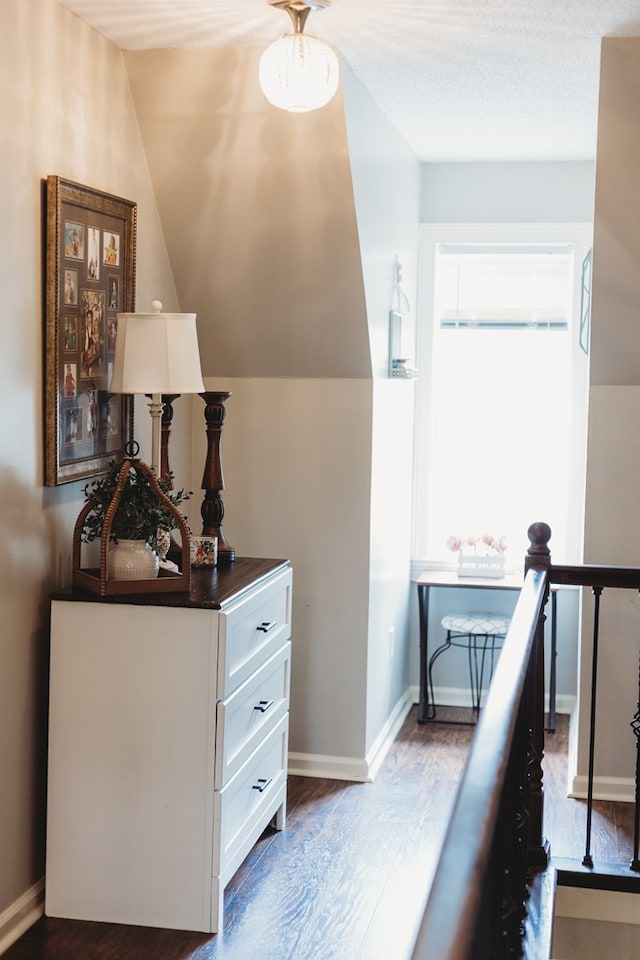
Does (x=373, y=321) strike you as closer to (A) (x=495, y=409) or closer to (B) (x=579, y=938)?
(A) (x=495, y=409)

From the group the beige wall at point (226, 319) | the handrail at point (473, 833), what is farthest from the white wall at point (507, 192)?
the handrail at point (473, 833)

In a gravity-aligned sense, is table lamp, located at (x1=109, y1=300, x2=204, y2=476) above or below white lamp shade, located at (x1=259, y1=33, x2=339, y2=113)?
below

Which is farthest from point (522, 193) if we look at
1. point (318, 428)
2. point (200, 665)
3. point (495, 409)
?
point (200, 665)

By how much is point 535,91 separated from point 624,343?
93 centimetres

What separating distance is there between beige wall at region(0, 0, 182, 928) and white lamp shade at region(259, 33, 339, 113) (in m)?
0.61

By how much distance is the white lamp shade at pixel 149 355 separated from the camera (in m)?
3.21

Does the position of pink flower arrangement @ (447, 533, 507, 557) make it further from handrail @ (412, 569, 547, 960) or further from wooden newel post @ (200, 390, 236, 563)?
handrail @ (412, 569, 547, 960)

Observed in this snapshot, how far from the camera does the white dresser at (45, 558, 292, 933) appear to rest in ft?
10.0

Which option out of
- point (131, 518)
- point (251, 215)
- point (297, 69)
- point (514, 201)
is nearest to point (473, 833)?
point (131, 518)

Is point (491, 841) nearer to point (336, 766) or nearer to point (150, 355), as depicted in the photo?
point (150, 355)

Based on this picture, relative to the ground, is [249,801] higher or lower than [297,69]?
lower

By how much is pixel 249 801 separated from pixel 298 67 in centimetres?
208

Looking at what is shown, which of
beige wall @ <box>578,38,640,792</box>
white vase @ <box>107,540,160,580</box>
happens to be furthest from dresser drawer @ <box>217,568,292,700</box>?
beige wall @ <box>578,38,640,792</box>

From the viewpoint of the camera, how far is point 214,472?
152 inches
